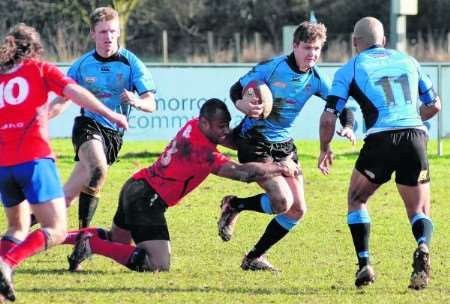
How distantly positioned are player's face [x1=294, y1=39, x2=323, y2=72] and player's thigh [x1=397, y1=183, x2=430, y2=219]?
1.38 meters

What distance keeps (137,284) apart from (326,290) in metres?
1.44

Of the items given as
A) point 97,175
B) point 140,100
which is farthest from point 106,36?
point 97,175

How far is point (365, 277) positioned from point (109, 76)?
11.0ft

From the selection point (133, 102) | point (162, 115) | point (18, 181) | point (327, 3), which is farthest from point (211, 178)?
point (327, 3)

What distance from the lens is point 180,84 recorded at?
19750 millimetres

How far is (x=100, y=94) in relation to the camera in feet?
32.7

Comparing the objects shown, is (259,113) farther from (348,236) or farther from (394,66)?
(348,236)

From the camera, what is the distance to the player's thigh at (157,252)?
8.62 m

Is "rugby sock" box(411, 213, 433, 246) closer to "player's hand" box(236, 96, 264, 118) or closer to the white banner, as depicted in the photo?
"player's hand" box(236, 96, 264, 118)

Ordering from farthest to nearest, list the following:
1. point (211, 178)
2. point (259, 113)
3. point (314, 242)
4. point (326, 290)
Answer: point (211, 178) < point (314, 242) < point (259, 113) < point (326, 290)

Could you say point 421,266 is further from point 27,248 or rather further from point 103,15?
point 103,15

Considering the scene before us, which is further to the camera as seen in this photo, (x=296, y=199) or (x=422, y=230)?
(x=296, y=199)

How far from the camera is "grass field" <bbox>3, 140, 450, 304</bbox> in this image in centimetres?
776

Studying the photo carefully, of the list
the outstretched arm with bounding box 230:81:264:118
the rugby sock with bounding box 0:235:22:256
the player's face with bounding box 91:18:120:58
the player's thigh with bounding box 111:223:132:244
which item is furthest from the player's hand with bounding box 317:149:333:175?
the player's face with bounding box 91:18:120:58
